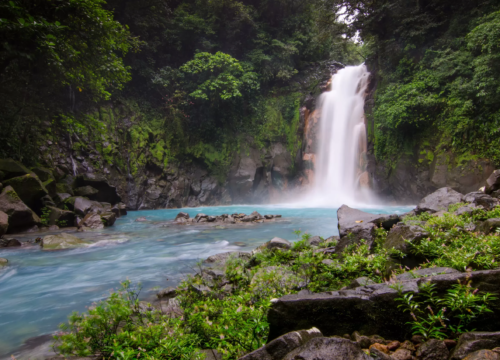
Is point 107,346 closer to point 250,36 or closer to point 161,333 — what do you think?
point 161,333

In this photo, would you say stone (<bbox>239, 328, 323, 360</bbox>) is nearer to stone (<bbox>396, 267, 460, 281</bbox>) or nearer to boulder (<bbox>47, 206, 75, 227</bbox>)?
stone (<bbox>396, 267, 460, 281</bbox>)

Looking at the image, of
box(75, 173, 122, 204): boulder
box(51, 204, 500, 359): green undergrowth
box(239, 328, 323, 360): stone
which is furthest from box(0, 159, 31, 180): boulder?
box(239, 328, 323, 360): stone

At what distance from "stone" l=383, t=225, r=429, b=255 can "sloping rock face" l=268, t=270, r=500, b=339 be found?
3.94ft

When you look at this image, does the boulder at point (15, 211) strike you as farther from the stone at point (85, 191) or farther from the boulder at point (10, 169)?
the stone at point (85, 191)

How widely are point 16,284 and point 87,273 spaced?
1.16 meters

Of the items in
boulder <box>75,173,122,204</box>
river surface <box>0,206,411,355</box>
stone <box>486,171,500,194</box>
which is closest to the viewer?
river surface <box>0,206,411,355</box>

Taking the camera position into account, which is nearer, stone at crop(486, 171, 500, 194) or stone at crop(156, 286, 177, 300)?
stone at crop(156, 286, 177, 300)

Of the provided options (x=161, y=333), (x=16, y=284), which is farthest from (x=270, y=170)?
(x=161, y=333)

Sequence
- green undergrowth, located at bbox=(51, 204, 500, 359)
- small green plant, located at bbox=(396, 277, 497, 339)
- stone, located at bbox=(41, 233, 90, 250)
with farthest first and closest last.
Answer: stone, located at bbox=(41, 233, 90, 250), green undergrowth, located at bbox=(51, 204, 500, 359), small green plant, located at bbox=(396, 277, 497, 339)

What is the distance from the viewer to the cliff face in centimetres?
1155

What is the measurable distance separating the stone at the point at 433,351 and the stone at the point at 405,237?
170cm

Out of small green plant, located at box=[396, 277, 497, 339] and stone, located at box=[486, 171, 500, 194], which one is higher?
stone, located at box=[486, 171, 500, 194]

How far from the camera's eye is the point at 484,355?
4.68ft

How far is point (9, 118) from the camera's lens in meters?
11.9
